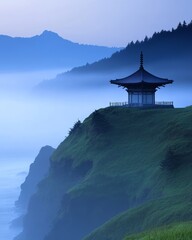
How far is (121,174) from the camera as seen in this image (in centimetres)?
8544

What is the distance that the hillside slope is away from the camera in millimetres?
67000

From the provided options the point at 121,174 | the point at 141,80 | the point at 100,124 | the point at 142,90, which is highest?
the point at 141,80

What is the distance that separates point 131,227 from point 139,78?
54789 millimetres

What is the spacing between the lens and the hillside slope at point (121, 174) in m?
67.0

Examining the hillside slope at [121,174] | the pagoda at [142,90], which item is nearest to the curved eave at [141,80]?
the pagoda at [142,90]

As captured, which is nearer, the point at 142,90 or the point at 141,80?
the point at 142,90

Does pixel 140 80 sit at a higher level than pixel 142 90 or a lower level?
higher

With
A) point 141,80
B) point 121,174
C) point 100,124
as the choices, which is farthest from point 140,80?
point 121,174

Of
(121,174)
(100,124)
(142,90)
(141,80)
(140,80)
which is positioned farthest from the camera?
(140,80)

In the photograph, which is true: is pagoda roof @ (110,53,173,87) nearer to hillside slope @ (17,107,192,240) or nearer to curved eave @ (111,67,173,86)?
curved eave @ (111,67,173,86)

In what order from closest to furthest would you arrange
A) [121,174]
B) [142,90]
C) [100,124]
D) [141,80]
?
1. [121,174]
2. [100,124]
3. [142,90]
4. [141,80]

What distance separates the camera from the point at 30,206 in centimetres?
13200

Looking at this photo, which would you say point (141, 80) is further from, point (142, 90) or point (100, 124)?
point (100, 124)

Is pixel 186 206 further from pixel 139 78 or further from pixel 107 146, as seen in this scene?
pixel 139 78
